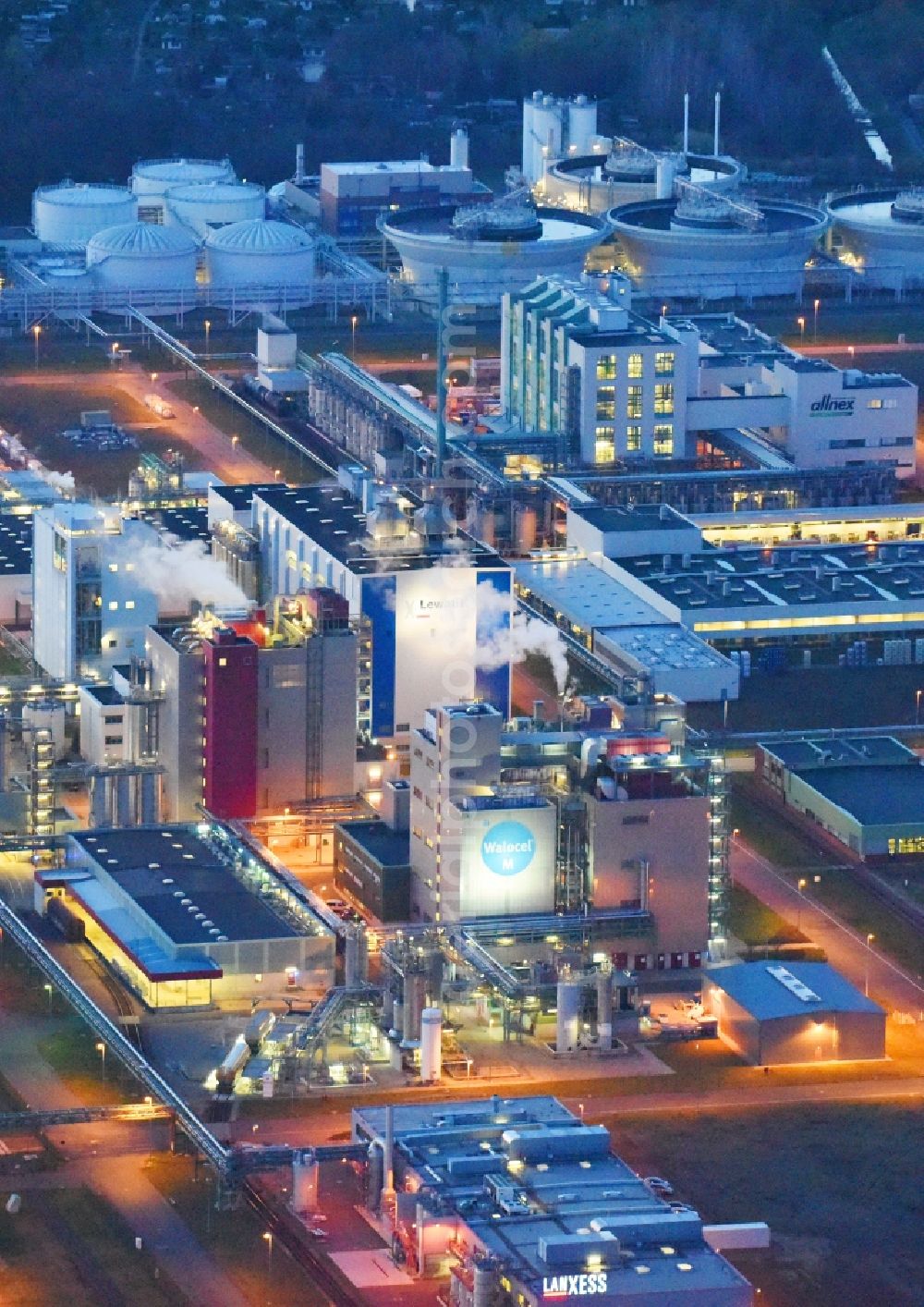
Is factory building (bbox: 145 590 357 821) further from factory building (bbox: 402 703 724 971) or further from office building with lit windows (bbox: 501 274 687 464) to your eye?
office building with lit windows (bbox: 501 274 687 464)

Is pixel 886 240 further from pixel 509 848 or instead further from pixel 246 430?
pixel 509 848

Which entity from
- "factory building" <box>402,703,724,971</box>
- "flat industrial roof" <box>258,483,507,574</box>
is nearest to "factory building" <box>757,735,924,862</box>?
"factory building" <box>402,703,724,971</box>

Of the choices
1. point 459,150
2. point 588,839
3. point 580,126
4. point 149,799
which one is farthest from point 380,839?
point 580,126

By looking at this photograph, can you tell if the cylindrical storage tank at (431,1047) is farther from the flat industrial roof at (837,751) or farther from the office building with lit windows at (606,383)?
the office building with lit windows at (606,383)

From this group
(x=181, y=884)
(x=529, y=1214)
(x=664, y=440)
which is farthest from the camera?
(x=664, y=440)

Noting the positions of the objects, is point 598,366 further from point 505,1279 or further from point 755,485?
point 505,1279

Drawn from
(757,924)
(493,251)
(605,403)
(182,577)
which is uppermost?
(182,577)
